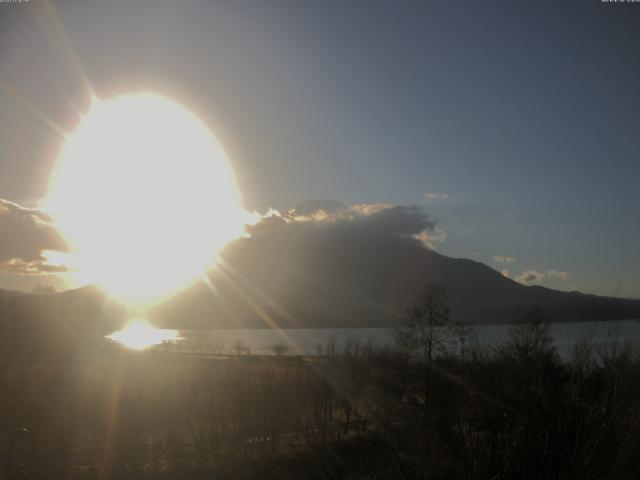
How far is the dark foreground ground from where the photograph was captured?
531 cm

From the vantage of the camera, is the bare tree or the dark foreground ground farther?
the bare tree

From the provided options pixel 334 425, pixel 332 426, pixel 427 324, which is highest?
pixel 427 324

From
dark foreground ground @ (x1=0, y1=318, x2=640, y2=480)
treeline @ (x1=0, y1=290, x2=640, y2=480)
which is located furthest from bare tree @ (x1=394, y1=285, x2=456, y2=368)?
dark foreground ground @ (x1=0, y1=318, x2=640, y2=480)

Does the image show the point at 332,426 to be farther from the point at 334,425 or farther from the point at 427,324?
the point at 427,324

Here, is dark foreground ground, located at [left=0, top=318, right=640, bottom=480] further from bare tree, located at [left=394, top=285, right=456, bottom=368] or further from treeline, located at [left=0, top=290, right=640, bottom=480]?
bare tree, located at [left=394, top=285, right=456, bottom=368]

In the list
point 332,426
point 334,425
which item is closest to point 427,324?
point 334,425

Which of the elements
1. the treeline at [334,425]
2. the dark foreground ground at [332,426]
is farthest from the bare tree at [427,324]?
the dark foreground ground at [332,426]

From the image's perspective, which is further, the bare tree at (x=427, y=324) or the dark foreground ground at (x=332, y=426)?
the bare tree at (x=427, y=324)

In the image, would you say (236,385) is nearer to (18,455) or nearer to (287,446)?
→ (287,446)

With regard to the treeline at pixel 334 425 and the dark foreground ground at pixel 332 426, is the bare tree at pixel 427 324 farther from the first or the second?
the dark foreground ground at pixel 332 426

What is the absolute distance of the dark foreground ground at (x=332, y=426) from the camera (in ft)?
17.4

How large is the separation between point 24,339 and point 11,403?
1191 inches

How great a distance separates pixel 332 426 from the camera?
34.7 m

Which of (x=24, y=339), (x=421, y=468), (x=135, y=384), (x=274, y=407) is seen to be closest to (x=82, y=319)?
(x=24, y=339)
